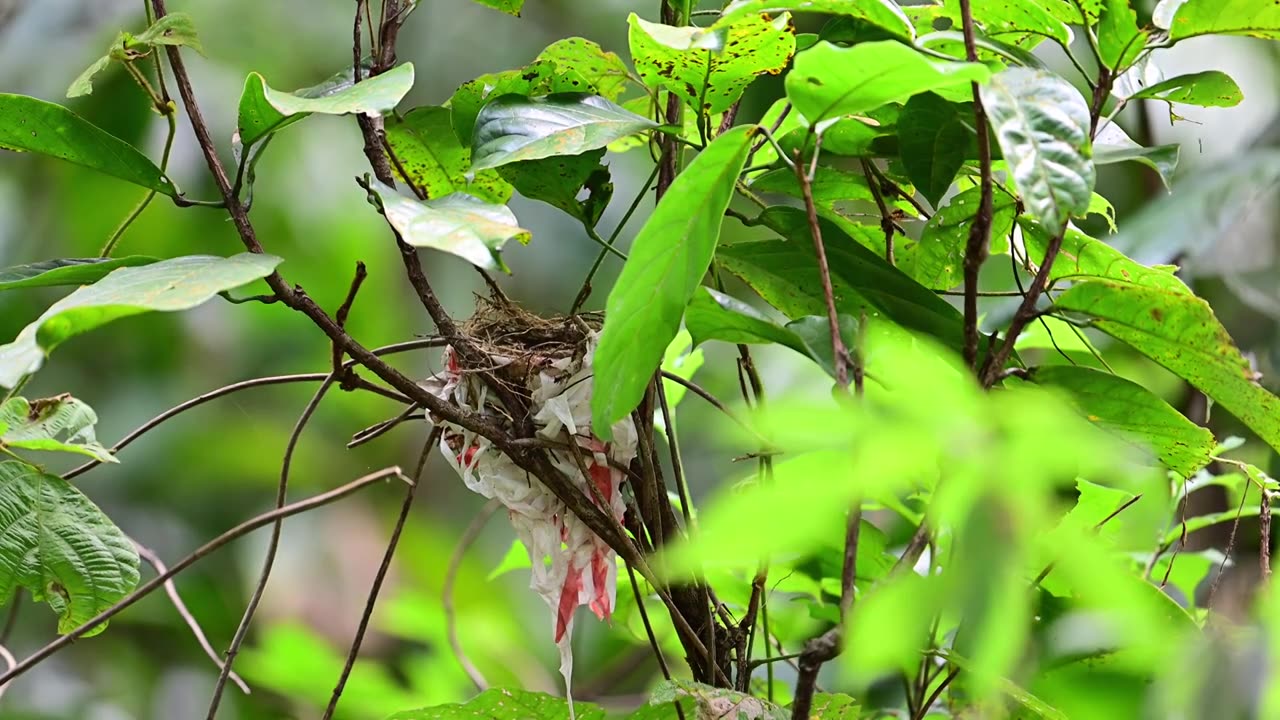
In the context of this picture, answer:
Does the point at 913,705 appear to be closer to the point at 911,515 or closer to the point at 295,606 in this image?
the point at 911,515

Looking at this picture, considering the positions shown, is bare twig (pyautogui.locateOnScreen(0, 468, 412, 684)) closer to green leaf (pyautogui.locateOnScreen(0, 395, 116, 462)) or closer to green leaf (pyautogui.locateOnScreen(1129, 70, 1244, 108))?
green leaf (pyautogui.locateOnScreen(0, 395, 116, 462))

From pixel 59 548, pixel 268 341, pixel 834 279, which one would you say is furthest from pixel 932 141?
pixel 268 341

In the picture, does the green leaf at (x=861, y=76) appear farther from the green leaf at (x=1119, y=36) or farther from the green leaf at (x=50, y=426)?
the green leaf at (x=50, y=426)

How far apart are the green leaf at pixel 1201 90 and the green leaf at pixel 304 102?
1.24 feet

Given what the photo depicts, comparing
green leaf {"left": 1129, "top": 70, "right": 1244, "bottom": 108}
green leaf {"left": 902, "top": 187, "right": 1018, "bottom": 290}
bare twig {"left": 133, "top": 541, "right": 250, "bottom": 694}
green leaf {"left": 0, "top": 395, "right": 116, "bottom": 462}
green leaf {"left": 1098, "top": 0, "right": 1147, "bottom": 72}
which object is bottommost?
bare twig {"left": 133, "top": 541, "right": 250, "bottom": 694}

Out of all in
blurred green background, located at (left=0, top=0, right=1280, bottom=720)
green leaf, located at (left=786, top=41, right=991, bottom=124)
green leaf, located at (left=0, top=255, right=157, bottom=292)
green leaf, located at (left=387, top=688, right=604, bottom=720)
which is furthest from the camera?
blurred green background, located at (left=0, top=0, right=1280, bottom=720)

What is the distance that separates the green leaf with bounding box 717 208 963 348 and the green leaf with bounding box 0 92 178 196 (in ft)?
1.05

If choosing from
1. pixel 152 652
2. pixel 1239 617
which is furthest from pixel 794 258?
pixel 152 652

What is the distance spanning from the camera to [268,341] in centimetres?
227

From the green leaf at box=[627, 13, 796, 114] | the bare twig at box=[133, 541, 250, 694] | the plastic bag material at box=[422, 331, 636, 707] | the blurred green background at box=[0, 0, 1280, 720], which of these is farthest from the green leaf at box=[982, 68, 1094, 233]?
the blurred green background at box=[0, 0, 1280, 720]

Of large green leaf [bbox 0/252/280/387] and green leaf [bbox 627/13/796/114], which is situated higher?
green leaf [bbox 627/13/796/114]

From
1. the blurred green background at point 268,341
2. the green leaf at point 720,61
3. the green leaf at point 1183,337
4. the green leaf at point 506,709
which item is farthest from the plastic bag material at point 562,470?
the blurred green background at point 268,341

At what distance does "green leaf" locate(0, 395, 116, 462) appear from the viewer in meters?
0.56

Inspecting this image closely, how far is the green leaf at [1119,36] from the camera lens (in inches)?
20.1
